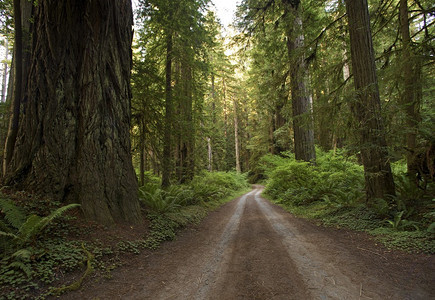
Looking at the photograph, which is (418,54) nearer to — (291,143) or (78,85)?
(78,85)

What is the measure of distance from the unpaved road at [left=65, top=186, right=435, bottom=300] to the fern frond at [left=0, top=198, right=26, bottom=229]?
4.18ft

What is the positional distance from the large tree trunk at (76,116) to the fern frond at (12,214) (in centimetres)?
62

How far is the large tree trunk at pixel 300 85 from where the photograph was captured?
6.28m

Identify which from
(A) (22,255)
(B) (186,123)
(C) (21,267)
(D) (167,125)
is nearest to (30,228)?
(A) (22,255)

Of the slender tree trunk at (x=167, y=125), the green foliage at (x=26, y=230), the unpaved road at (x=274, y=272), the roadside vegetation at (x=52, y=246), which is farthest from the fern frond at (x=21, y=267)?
the slender tree trunk at (x=167, y=125)

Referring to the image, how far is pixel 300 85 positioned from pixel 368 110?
534 centimetres

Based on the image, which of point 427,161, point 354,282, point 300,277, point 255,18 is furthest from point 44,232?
point 255,18

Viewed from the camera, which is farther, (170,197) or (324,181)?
(324,181)

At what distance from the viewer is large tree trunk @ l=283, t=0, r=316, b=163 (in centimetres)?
628

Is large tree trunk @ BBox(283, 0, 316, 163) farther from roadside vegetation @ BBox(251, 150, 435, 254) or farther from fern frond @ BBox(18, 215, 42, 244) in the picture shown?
fern frond @ BBox(18, 215, 42, 244)

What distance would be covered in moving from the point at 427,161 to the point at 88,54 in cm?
660

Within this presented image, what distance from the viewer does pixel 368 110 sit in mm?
4480

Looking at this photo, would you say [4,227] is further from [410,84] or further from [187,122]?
[410,84]

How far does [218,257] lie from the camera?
339cm
